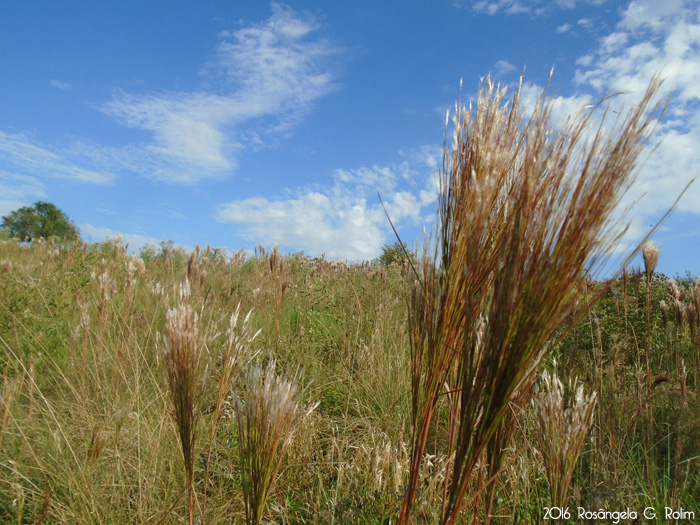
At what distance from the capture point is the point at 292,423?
6.13 feet

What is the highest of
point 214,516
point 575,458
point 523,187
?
point 523,187

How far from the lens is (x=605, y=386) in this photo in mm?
3662

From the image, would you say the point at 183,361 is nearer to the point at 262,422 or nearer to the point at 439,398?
the point at 262,422

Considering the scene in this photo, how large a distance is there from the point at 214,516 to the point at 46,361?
2.69 meters

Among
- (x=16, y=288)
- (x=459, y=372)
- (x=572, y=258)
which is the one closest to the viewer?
(x=572, y=258)

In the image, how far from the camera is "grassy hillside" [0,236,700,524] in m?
1.59

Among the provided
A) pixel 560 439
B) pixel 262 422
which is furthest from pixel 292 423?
pixel 560 439

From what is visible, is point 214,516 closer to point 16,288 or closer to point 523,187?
point 523,187

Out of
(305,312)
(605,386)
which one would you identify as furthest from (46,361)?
(605,386)

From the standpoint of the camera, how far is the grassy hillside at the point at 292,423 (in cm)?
159

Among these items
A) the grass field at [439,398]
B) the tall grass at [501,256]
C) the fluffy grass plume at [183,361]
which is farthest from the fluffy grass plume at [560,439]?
the fluffy grass plume at [183,361]

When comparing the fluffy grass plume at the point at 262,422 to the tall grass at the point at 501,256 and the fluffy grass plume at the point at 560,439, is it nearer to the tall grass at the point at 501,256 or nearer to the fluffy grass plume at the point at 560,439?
the tall grass at the point at 501,256

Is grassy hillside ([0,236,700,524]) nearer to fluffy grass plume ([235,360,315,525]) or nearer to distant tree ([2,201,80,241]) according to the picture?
fluffy grass plume ([235,360,315,525])

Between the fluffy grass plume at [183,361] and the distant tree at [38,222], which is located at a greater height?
the distant tree at [38,222]
